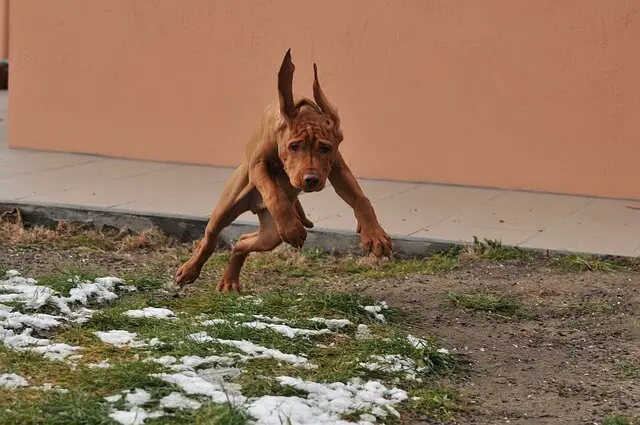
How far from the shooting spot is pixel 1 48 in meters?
21.2

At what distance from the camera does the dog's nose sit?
6316mm

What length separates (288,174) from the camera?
6555mm

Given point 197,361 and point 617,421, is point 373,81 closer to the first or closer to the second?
point 197,361

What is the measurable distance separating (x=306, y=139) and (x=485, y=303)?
1686 mm

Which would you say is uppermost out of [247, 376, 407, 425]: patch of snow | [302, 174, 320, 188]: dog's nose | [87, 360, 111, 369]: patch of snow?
[302, 174, 320, 188]: dog's nose

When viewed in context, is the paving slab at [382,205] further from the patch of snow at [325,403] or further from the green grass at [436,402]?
the patch of snow at [325,403]

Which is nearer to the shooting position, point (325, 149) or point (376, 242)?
point (325, 149)

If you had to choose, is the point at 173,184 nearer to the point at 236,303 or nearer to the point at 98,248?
the point at 98,248

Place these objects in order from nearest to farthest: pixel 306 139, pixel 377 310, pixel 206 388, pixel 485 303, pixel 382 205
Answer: pixel 206 388, pixel 306 139, pixel 377 310, pixel 485 303, pixel 382 205

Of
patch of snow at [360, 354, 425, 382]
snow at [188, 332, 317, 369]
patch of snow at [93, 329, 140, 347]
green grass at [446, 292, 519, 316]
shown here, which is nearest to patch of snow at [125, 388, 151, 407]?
snow at [188, 332, 317, 369]

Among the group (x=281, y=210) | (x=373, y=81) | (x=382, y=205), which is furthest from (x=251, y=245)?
(x=373, y=81)

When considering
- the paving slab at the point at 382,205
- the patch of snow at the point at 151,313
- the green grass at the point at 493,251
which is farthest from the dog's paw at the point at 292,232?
the paving slab at the point at 382,205

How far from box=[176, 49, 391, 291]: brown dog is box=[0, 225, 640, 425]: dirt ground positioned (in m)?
0.67

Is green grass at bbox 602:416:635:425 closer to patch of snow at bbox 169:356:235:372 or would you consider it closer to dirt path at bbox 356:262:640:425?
dirt path at bbox 356:262:640:425
